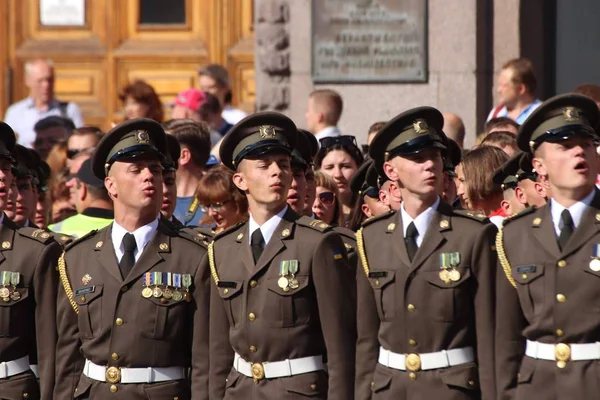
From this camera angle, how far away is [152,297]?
7.77 metres

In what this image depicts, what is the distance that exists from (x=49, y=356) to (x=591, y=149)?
2863 millimetres

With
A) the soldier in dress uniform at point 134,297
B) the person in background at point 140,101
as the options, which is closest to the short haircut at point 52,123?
the person in background at point 140,101

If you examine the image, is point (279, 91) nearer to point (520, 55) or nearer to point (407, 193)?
point (520, 55)

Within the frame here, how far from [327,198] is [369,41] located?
422 cm

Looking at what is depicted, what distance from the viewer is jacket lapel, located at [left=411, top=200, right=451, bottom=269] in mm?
7250

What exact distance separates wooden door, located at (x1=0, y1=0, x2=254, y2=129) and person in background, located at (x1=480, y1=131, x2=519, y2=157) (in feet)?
19.6

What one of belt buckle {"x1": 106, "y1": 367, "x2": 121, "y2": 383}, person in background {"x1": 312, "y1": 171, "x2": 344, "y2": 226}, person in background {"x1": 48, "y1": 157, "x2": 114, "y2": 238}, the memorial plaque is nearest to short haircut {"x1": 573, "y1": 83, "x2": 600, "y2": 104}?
person in background {"x1": 312, "y1": 171, "x2": 344, "y2": 226}

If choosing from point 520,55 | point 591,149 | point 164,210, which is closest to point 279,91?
point 520,55

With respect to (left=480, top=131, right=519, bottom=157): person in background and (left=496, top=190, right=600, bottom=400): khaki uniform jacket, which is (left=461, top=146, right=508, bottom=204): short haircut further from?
(left=496, top=190, right=600, bottom=400): khaki uniform jacket

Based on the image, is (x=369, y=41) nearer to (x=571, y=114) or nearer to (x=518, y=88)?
(x=518, y=88)

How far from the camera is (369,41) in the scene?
44.4ft

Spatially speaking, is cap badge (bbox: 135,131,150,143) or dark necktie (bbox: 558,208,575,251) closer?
dark necktie (bbox: 558,208,575,251)

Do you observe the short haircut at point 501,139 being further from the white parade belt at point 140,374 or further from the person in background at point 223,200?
the white parade belt at point 140,374

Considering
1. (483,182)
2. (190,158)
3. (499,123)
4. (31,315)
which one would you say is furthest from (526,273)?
(190,158)
